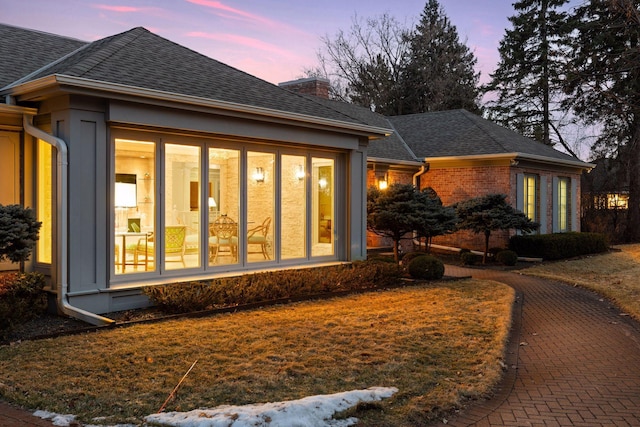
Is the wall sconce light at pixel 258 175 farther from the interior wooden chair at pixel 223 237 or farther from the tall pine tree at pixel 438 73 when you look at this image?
the tall pine tree at pixel 438 73

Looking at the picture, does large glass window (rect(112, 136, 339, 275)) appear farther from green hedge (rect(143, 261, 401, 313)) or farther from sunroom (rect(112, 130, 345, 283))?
green hedge (rect(143, 261, 401, 313))

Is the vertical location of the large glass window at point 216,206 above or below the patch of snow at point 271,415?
above

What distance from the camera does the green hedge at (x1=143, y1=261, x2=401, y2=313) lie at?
8.34 m

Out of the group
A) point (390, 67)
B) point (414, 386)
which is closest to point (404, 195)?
point (414, 386)

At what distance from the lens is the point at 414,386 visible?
17.3ft

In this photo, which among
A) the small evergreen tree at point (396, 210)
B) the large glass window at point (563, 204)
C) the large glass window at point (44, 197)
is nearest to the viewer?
the large glass window at point (44, 197)

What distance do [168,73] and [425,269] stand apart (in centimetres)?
674

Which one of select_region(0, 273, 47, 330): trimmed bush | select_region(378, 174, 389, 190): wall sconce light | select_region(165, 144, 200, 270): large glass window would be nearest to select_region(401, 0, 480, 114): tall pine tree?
select_region(378, 174, 389, 190): wall sconce light

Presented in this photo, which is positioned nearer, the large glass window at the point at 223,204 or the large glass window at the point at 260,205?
the large glass window at the point at 223,204

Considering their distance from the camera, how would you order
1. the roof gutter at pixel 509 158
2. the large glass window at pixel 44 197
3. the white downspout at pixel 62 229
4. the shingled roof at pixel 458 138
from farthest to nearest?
the shingled roof at pixel 458 138
the roof gutter at pixel 509 158
the large glass window at pixel 44 197
the white downspout at pixel 62 229

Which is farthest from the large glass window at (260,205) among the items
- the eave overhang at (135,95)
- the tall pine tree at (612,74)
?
the tall pine tree at (612,74)

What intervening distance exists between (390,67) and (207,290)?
31868 mm

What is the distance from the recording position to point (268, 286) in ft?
30.9

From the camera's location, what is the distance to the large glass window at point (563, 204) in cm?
2123
